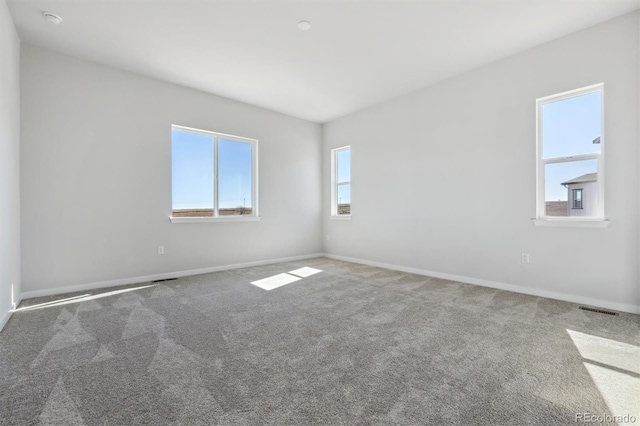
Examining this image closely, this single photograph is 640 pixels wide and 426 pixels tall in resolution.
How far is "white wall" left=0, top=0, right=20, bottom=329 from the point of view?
2520 millimetres

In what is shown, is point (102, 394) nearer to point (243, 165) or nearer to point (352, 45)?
point (352, 45)

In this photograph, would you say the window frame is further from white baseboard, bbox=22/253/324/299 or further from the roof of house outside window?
white baseboard, bbox=22/253/324/299

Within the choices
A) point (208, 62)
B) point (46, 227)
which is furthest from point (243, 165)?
point (46, 227)

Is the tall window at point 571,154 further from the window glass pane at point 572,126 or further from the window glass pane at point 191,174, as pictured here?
the window glass pane at point 191,174

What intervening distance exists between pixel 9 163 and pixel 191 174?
6.70 feet

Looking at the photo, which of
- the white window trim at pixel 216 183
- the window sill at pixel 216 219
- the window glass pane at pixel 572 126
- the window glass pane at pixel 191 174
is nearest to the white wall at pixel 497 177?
the window glass pane at pixel 572 126

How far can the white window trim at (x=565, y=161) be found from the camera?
116 inches

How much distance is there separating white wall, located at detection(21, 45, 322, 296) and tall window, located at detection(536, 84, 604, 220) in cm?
434

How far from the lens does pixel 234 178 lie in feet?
16.7

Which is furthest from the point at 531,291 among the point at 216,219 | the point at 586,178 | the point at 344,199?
the point at 216,219

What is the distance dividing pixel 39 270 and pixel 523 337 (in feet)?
16.4

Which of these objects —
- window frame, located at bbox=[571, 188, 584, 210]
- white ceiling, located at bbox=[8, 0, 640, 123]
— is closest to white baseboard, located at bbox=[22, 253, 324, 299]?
white ceiling, located at bbox=[8, 0, 640, 123]

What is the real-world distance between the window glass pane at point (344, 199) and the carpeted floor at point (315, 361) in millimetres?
2869

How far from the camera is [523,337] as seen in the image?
2244 millimetres
